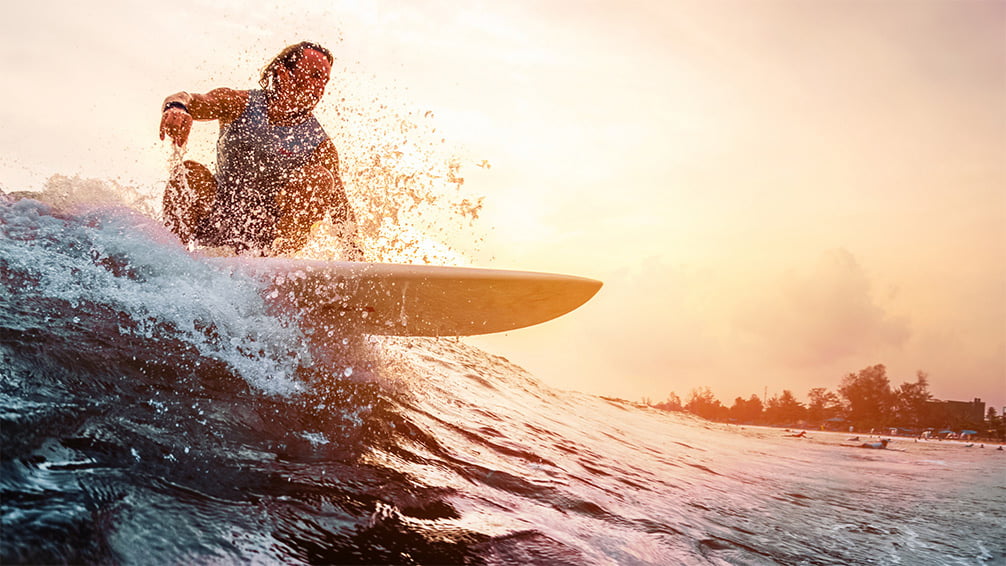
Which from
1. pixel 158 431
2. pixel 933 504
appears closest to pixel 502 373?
pixel 933 504

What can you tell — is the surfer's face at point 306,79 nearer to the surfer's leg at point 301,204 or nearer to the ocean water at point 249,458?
the surfer's leg at point 301,204

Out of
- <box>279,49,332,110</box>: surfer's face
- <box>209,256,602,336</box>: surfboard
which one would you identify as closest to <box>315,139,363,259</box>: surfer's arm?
<box>279,49,332,110</box>: surfer's face

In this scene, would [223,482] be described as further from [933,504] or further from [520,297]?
[933,504]

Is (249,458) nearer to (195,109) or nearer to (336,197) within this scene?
(336,197)

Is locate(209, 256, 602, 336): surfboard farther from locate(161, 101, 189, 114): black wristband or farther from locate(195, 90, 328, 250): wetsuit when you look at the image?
locate(161, 101, 189, 114): black wristband

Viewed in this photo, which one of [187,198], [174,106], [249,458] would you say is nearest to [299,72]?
[174,106]

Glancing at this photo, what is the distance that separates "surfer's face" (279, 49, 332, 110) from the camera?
11.3 feet

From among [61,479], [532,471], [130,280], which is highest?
[130,280]

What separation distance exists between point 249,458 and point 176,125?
2107mm

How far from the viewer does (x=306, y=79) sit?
348 cm

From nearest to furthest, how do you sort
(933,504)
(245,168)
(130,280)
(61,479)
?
(61,479) < (130,280) < (245,168) < (933,504)

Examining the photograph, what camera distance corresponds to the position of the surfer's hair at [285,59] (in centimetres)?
344

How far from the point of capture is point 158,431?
6.56 ft

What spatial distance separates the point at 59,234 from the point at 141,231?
1.39ft
